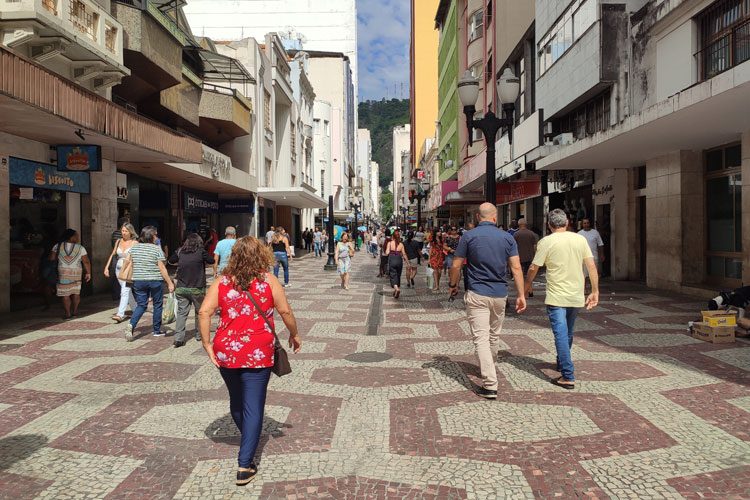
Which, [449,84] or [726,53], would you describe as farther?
[449,84]

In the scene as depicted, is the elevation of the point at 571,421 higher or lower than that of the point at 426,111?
lower

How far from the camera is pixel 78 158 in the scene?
37.8 feet

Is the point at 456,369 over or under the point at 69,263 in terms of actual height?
under

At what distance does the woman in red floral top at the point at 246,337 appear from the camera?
11.1ft

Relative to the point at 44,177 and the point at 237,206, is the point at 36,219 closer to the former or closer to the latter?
the point at 44,177

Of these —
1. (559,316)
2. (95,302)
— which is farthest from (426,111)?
(559,316)

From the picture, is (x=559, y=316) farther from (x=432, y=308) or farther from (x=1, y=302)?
(x=1, y=302)

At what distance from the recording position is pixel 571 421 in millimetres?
4453

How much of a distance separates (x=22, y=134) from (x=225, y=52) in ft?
60.8

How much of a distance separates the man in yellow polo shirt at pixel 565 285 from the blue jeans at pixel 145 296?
5778mm

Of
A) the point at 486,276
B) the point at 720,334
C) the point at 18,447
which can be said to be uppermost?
the point at 486,276

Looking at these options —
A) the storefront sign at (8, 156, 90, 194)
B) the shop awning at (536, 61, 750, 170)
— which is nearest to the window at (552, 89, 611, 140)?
the shop awning at (536, 61, 750, 170)

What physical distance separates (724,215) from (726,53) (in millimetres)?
3459

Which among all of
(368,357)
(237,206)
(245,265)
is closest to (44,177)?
(368,357)
